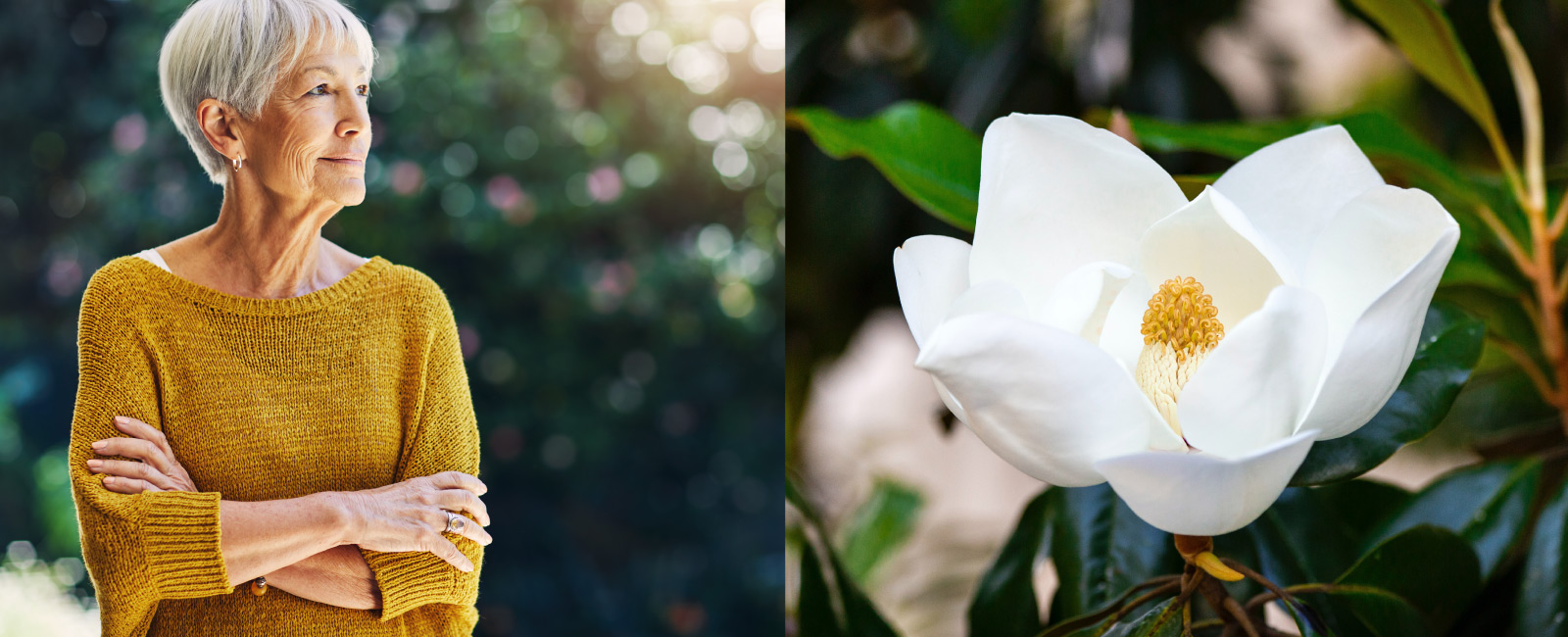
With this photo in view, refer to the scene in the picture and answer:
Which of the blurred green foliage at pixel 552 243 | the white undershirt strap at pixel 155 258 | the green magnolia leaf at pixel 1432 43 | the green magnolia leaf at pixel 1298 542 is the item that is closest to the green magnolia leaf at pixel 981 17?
the blurred green foliage at pixel 552 243

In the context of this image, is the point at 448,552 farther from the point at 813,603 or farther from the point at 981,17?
the point at 981,17

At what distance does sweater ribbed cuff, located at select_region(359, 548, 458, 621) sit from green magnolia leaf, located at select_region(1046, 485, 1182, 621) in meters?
0.23

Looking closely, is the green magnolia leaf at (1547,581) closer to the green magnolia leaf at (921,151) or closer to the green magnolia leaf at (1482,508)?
the green magnolia leaf at (1482,508)

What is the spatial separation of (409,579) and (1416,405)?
13.5 inches

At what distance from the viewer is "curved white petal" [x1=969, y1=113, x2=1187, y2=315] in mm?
277

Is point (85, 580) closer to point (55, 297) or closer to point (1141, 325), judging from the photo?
point (55, 297)

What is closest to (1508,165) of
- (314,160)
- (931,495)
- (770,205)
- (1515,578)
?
(1515,578)

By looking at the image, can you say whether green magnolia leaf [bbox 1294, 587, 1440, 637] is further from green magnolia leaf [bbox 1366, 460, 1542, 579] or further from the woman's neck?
the woman's neck

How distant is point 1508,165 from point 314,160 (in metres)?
0.49

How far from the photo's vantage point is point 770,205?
1260mm

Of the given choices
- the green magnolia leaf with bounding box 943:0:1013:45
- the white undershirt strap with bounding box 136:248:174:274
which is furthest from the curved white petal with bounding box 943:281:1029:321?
the green magnolia leaf with bounding box 943:0:1013:45

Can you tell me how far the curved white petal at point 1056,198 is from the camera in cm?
28

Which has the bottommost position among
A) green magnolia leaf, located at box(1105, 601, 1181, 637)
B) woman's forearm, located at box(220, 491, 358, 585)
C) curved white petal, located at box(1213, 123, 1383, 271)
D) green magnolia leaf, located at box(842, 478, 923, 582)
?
green magnolia leaf, located at box(842, 478, 923, 582)

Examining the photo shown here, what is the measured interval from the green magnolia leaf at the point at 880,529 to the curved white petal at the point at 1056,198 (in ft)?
2.04
